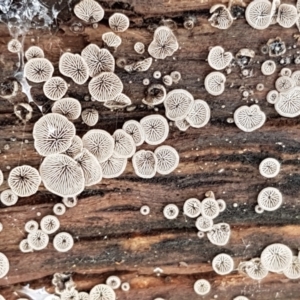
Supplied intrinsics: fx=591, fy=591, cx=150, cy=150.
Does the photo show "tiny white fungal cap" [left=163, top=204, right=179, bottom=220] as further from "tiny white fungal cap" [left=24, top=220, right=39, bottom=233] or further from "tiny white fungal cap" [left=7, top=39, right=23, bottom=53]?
"tiny white fungal cap" [left=7, top=39, right=23, bottom=53]

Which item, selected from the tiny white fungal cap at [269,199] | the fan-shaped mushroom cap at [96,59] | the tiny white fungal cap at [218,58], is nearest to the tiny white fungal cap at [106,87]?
the fan-shaped mushroom cap at [96,59]

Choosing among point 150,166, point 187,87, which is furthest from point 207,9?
point 150,166

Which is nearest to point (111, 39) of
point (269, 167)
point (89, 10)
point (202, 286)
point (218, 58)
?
point (89, 10)

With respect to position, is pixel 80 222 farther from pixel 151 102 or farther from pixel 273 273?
pixel 273 273

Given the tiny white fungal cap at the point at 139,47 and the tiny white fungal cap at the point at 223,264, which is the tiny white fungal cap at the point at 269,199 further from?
the tiny white fungal cap at the point at 139,47

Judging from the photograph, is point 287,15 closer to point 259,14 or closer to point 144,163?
point 259,14

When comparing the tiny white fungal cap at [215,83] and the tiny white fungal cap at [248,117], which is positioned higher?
the tiny white fungal cap at [215,83]

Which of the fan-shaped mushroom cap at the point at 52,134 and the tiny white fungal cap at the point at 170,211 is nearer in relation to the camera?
the fan-shaped mushroom cap at the point at 52,134
